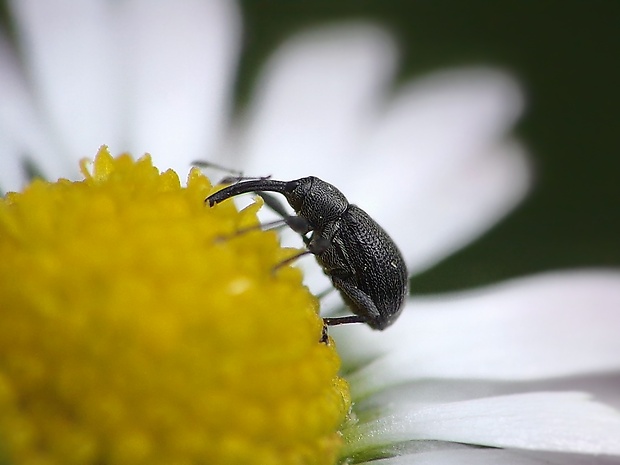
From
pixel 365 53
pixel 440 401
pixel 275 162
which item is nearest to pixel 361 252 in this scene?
pixel 440 401

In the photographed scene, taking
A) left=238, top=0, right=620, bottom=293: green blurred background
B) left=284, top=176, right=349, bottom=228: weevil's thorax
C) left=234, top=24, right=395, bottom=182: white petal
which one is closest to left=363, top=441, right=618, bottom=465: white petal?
left=284, top=176, right=349, bottom=228: weevil's thorax

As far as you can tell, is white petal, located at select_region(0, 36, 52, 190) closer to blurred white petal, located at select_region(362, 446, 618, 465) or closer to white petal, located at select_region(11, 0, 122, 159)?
white petal, located at select_region(11, 0, 122, 159)

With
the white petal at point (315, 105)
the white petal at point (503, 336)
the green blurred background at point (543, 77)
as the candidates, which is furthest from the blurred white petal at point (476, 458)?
the green blurred background at point (543, 77)

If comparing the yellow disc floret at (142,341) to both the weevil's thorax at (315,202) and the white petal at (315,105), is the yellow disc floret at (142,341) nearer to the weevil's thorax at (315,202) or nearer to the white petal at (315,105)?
the weevil's thorax at (315,202)

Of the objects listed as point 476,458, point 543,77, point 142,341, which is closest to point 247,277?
point 142,341

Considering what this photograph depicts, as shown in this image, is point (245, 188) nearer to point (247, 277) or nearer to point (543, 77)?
point (247, 277)

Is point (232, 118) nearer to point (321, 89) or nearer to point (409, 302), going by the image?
point (321, 89)
